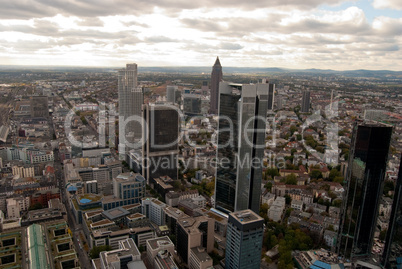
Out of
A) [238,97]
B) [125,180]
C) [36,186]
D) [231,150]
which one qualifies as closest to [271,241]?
[231,150]

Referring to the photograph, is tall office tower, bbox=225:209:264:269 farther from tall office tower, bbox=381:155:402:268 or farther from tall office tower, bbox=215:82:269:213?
tall office tower, bbox=381:155:402:268

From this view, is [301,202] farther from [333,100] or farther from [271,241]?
[333,100]

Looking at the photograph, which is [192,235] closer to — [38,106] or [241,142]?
[241,142]

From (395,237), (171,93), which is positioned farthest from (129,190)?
(171,93)

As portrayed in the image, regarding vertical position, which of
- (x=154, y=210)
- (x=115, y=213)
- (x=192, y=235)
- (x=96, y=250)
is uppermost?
(x=192, y=235)

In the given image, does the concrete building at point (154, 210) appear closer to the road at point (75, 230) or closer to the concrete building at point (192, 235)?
the concrete building at point (192, 235)
